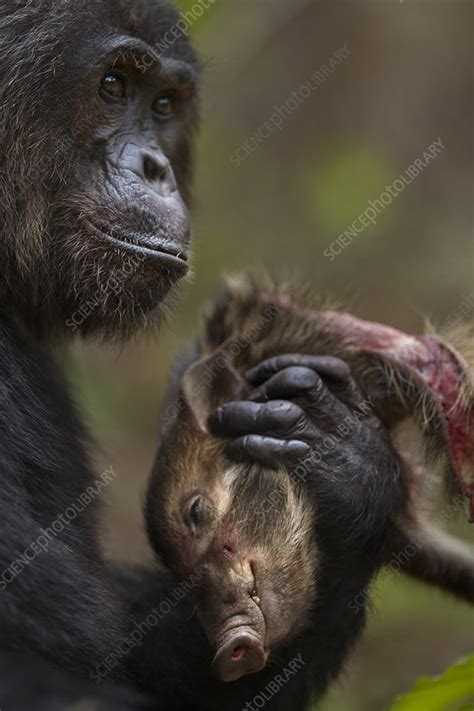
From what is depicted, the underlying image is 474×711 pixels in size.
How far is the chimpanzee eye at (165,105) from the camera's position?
5580mm

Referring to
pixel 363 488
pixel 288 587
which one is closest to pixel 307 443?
pixel 363 488

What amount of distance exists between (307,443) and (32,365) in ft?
3.94

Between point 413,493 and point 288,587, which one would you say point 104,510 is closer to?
point 288,587

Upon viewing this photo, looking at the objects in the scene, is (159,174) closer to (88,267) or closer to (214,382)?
(88,267)

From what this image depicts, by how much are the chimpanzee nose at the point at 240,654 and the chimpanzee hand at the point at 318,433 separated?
0.72 m

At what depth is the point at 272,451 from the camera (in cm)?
444

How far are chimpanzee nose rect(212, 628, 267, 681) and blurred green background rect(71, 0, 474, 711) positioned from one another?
7320 millimetres

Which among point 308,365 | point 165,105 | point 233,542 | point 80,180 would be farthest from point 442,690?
point 165,105

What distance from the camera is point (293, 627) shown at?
14.0 ft

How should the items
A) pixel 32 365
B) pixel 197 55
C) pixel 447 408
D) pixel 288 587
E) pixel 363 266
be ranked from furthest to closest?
pixel 363 266 < pixel 197 55 < pixel 447 408 < pixel 32 365 < pixel 288 587

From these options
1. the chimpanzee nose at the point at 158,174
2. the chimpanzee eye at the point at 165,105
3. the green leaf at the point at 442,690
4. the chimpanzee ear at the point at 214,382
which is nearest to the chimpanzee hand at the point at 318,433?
the chimpanzee ear at the point at 214,382

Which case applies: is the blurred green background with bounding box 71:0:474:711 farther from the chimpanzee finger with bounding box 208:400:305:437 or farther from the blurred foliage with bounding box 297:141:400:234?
the chimpanzee finger with bounding box 208:400:305:437

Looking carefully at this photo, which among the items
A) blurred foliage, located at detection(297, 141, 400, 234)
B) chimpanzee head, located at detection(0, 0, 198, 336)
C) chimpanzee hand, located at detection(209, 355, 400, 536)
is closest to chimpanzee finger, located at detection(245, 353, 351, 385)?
chimpanzee hand, located at detection(209, 355, 400, 536)

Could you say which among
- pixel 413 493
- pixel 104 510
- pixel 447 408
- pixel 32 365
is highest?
pixel 447 408
